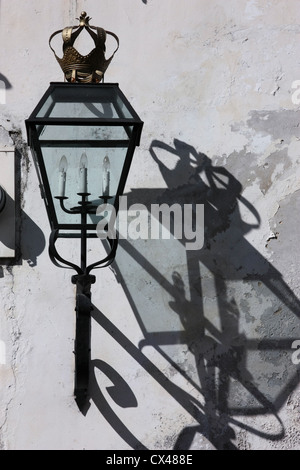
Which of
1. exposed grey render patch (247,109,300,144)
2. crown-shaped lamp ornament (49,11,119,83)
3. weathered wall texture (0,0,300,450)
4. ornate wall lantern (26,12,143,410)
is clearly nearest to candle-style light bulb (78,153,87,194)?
ornate wall lantern (26,12,143,410)

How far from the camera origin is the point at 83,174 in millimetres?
2477

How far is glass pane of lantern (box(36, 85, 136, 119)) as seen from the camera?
2479mm

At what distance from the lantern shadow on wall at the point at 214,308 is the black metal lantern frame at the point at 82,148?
368 millimetres

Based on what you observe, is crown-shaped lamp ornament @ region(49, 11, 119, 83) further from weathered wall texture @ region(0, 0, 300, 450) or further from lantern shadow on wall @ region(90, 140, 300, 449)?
lantern shadow on wall @ region(90, 140, 300, 449)

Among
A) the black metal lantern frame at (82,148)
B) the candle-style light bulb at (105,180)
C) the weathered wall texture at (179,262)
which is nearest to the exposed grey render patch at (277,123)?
the weathered wall texture at (179,262)

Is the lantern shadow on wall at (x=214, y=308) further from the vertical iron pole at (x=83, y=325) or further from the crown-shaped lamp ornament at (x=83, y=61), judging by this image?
the crown-shaped lamp ornament at (x=83, y=61)

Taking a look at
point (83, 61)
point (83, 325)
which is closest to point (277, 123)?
point (83, 61)

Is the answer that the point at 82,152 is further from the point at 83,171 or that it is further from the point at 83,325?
the point at 83,325

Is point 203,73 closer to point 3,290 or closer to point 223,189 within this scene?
point 223,189

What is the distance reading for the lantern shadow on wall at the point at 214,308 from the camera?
9.05 ft

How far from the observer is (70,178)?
249cm

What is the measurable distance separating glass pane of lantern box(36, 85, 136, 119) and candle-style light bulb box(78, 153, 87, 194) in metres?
0.14

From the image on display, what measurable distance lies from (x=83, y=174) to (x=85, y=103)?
0.25 meters

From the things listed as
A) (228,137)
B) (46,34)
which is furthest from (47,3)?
(228,137)
